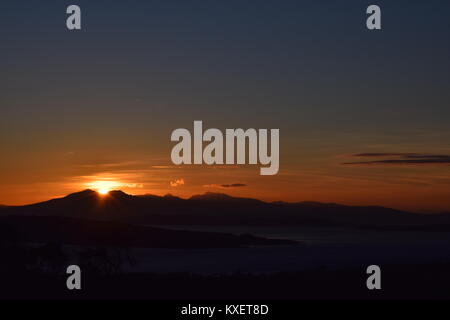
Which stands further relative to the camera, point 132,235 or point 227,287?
point 132,235

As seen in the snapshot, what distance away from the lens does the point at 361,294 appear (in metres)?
29.4

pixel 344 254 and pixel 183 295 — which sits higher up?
pixel 344 254

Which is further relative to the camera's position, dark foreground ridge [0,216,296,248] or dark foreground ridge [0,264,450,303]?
dark foreground ridge [0,216,296,248]

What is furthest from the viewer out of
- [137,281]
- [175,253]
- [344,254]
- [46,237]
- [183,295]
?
[46,237]

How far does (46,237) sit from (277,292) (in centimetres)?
5490

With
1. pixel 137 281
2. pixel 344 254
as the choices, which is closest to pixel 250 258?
pixel 344 254

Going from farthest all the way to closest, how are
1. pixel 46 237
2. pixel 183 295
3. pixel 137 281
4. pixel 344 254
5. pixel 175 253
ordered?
pixel 46 237 → pixel 175 253 → pixel 344 254 → pixel 137 281 → pixel 183 295

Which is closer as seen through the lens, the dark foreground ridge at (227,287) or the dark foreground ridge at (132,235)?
the dark foreground ridge at (227,287)

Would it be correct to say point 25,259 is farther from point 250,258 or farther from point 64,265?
point 250,258

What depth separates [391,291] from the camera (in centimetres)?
3020

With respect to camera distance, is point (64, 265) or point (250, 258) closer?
point (64, 265)

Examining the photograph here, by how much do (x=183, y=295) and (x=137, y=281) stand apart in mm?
3018

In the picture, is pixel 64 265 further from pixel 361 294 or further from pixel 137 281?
pixel 361 294

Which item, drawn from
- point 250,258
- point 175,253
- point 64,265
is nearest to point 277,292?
point 64,265
